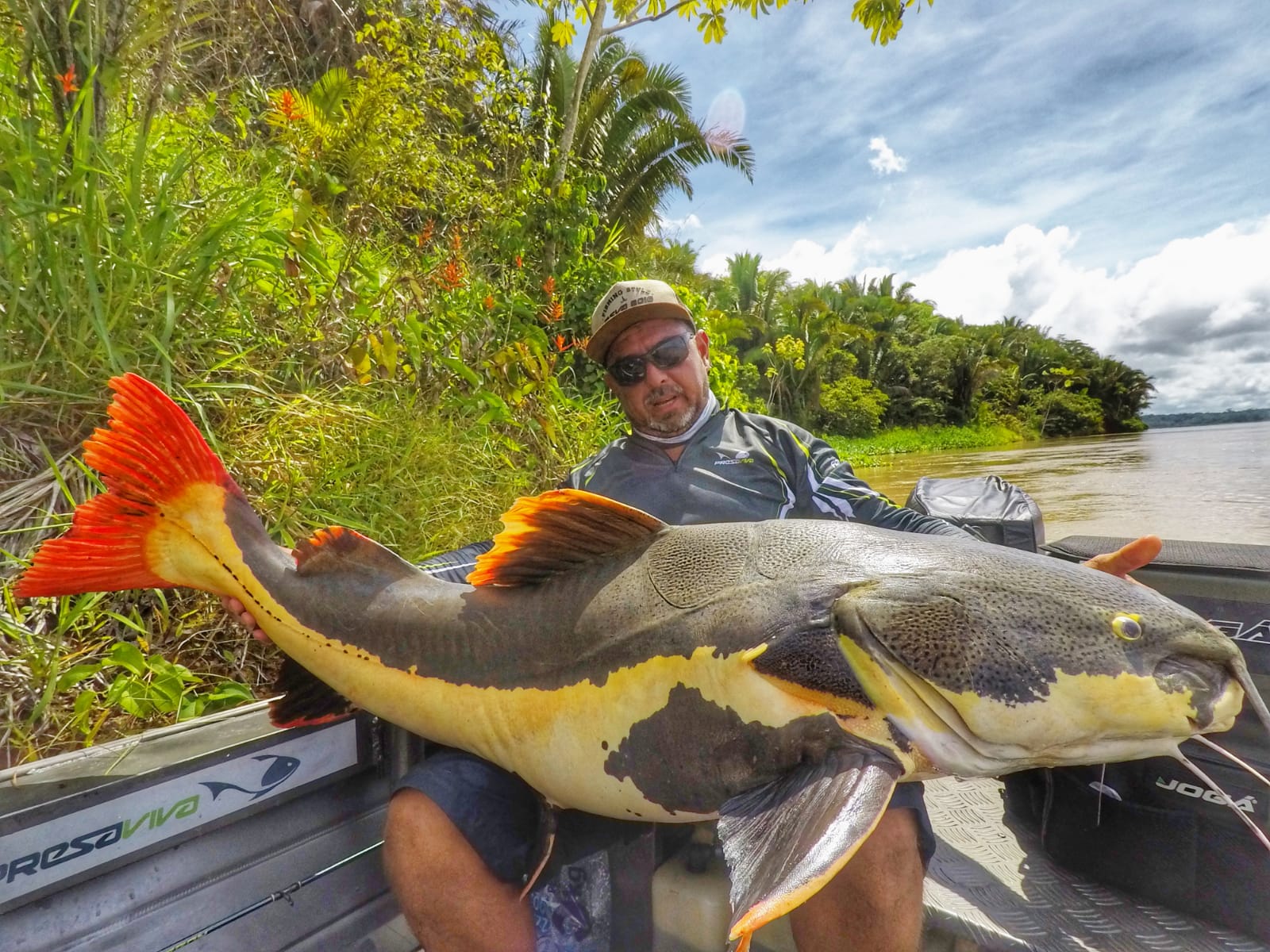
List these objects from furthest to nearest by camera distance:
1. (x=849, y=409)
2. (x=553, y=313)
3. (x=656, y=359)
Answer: (x=849, y=409), (x=553, y=313), (x=656, y=359)

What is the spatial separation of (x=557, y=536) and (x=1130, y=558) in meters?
1.41

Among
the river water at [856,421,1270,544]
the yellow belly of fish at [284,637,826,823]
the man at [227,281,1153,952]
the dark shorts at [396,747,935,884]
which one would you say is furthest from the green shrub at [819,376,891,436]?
the yellow belly of fish at [284,637,826,823]

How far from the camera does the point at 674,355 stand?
254 centimetres

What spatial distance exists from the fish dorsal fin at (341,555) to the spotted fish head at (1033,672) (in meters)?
1.13

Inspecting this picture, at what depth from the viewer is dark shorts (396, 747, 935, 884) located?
152cm

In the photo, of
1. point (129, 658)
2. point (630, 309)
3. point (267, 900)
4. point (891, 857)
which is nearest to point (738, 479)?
point (630, 309)

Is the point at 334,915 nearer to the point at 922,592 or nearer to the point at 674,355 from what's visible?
the point at 922,592

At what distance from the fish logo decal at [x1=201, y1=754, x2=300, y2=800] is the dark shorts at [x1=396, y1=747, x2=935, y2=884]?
0.26 m

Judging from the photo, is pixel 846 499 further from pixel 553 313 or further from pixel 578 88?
pixel 578 88

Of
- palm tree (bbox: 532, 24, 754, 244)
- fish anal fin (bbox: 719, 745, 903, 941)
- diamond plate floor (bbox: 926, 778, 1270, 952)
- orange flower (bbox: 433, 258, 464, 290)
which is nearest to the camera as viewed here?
fish anal fin (bbox: 719, 745, 903, 941)

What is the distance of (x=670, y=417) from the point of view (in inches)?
100

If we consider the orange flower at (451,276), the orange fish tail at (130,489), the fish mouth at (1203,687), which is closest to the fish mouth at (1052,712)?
the fish mouth at (1203,687)

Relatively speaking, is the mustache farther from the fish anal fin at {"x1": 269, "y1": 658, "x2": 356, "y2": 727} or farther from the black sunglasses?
the fish anal fin at {"x1": 269, "y1": 658, "x2": 356, "y2": 727}

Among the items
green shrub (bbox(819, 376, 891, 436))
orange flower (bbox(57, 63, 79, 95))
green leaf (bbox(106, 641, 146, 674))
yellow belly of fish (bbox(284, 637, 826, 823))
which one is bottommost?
green shrub (bbox(819, 376, 891, 436))
